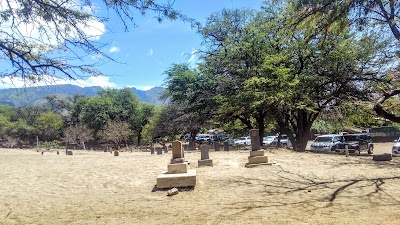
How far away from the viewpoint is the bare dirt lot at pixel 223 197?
247 inches

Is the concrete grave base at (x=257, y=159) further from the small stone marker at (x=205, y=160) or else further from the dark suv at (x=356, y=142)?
the dark suv at (x=356, y=142)

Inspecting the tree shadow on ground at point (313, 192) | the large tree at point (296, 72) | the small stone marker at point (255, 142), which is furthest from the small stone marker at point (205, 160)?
the large tree at point (296, 72)

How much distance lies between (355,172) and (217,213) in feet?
22.0

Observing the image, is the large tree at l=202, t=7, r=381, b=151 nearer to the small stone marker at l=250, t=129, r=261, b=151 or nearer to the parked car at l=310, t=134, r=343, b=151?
the parked car at l=310, t=134, r=343, b=151

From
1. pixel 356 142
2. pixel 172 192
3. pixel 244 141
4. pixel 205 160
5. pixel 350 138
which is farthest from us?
pixel 244 141

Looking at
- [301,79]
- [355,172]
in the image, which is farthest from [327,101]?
[355,172]

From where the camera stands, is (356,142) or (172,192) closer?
(172,192)

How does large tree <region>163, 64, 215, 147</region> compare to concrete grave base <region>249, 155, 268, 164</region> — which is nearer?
concrete grave base <region>249, 155, 268, 164</region>

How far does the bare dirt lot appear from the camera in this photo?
627 centimetres

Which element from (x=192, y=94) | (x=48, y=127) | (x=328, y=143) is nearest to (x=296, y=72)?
(x=328, y=143)

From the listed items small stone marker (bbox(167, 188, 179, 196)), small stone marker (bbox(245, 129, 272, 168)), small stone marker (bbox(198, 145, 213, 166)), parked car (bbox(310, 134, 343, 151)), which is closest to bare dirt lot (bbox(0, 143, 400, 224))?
small stone marker (bbox(167, 188, 179, 196))

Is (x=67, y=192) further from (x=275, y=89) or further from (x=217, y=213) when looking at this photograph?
(x=275, y=89)

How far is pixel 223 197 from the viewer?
8141 millimetres

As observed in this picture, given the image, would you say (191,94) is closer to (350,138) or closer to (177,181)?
(350,138)
